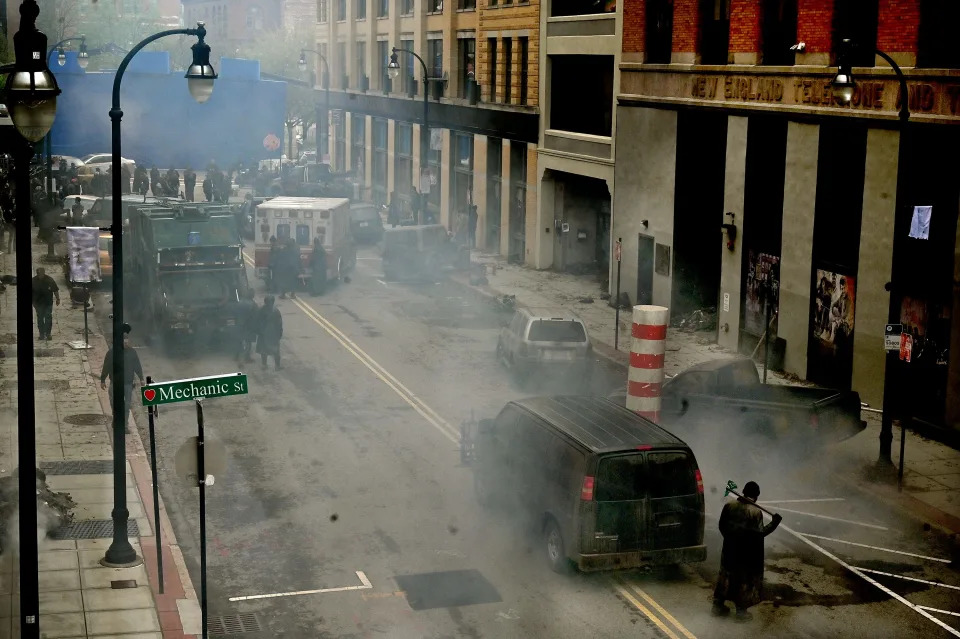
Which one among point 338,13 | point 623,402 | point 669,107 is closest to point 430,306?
point 669,107

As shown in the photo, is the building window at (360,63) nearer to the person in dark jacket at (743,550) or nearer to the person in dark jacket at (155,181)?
the person in dark jacket at (155,181)

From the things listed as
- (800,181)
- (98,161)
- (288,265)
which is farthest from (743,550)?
(98,161)

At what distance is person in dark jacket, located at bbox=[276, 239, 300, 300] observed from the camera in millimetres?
35281

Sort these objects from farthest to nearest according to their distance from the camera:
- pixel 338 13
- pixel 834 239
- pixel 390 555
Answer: pixel 338 13 → pixel 834 239 → pixel 390 555

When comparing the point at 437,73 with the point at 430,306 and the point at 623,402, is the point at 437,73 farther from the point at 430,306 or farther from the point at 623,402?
the point at 623,402

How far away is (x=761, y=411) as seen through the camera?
19641 millimetres

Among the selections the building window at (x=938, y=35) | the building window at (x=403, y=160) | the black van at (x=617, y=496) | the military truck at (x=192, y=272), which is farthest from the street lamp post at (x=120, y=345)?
the building window at (x=403, y=160)

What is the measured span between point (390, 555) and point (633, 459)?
3647mm

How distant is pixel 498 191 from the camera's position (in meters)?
49.2

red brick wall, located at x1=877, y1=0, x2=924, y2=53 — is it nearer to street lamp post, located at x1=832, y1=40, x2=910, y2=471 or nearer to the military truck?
street lamp post, located at x1=832, y1=40, x2=910, y2=471

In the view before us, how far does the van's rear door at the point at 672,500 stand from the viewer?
14125 millimetres

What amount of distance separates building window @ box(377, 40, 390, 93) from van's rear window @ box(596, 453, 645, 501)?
53505 millimetres

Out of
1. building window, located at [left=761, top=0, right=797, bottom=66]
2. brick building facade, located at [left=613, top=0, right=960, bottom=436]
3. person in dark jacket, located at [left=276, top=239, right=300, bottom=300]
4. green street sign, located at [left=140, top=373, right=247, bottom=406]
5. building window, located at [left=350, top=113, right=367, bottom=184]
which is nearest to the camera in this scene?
green street sign, located at [left=140, top=373, right=247, bottom=406]

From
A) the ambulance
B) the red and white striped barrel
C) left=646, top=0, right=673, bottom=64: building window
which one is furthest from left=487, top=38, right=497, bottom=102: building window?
the red and white striped barrel
